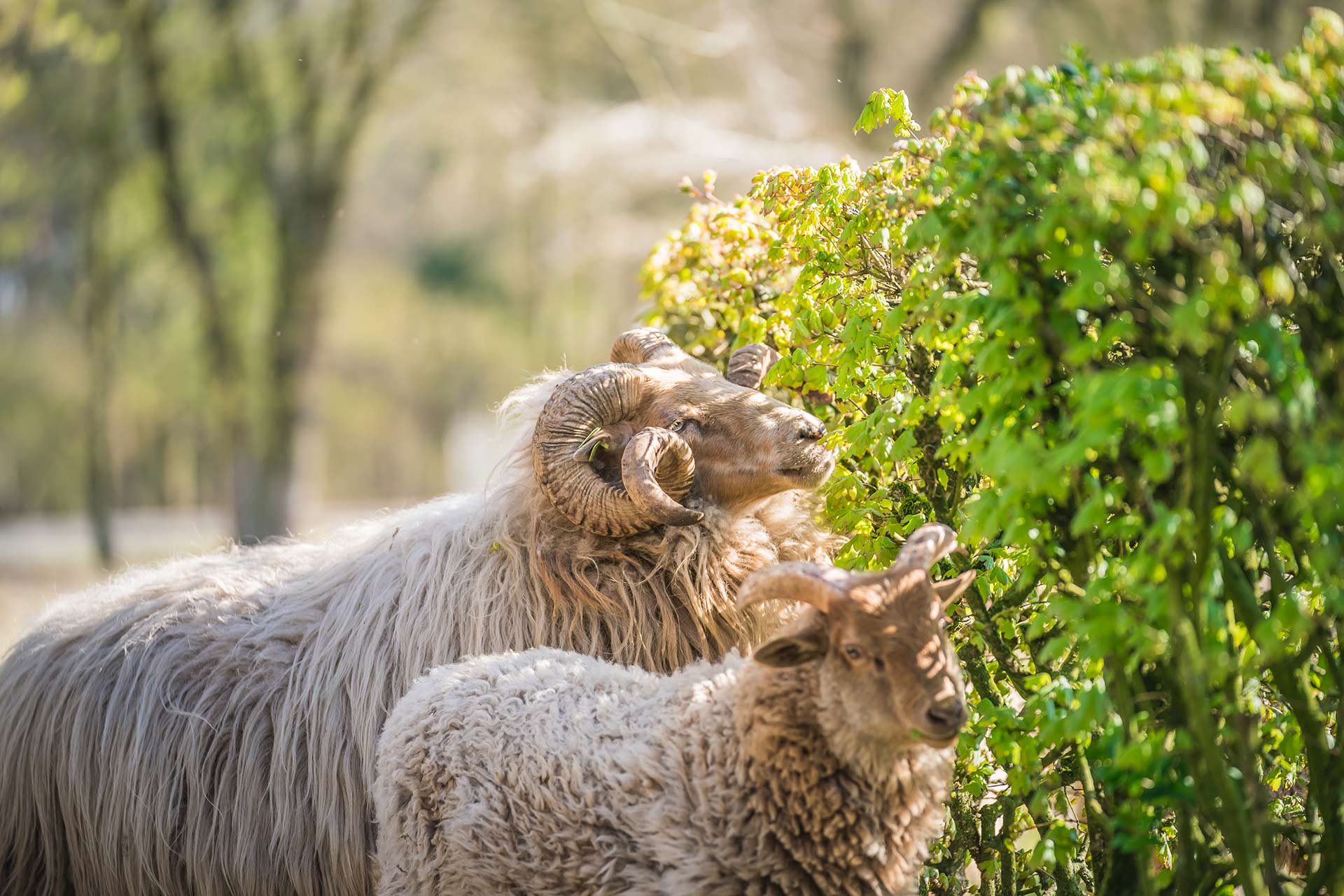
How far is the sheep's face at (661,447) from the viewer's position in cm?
411

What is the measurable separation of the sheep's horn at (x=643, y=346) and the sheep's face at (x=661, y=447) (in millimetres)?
180

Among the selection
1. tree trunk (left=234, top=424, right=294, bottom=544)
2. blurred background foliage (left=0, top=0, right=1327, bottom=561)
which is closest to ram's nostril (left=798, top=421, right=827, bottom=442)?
blurred background foliage (left=0, top=0, right=1327, bottom=561)

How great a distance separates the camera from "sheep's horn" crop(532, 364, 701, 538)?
4070 mm

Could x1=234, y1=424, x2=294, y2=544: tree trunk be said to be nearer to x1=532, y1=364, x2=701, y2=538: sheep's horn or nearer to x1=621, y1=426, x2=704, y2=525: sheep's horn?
x1=532, y1=364, x2=701, y2=538: sheep's horn

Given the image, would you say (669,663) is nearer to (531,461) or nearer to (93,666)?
(531,461)

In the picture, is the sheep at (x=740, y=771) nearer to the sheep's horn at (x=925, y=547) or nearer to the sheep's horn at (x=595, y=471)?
the sheep's horn at (x=925, y=547)

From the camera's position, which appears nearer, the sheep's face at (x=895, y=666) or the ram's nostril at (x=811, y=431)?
the sheep's face at (x=895, y=666)

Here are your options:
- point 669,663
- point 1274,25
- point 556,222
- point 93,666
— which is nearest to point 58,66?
point 556,222

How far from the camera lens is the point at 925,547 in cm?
290

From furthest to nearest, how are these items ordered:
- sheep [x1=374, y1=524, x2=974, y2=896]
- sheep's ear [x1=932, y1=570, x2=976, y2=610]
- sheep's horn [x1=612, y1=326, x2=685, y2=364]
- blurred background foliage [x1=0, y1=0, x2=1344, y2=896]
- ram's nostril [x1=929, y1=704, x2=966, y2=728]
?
sheep's horn [x1=612, y1=326, x2=685, y2=364] → sheep's ear [x1=932, y1=570, x2=976, y2=610] → sheep [x1=374, y1=524, x2=974, y2=896] → ram's nostril [x1=929, y1=704, x2=966, y2=728] → blurred background foliage [x1=0, y1=0, x2=1344, y2=896]

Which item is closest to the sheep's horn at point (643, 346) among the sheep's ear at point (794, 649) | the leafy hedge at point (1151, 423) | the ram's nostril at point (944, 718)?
the leafy hedge at point (1151, 423)

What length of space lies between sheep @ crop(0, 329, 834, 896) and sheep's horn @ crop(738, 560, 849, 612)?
3.72ft

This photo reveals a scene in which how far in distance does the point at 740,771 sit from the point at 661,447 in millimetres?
1502

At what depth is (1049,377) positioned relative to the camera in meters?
2.90
